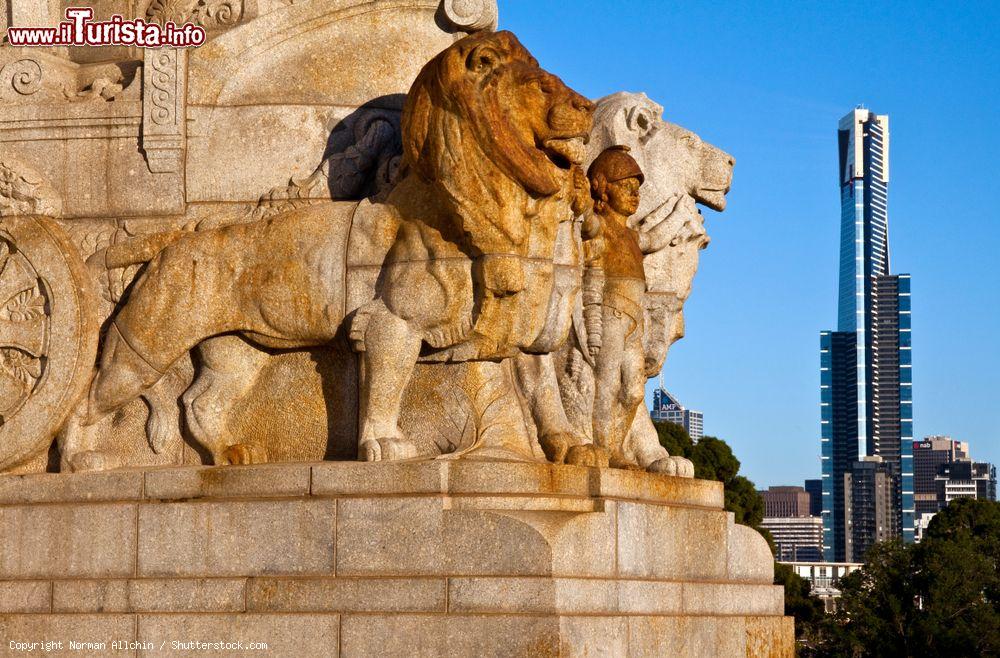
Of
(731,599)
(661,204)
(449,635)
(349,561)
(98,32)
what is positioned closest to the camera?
(449,635)

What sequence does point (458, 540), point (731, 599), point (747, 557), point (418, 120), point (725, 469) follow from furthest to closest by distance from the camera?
point (725, 469) < point (747, 557) < point (731, 599) < point (418, 120) < point (458, 540)

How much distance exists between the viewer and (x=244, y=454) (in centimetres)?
1234

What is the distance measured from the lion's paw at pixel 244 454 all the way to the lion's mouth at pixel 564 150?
2956 mm

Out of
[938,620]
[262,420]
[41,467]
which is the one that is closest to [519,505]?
[262,420]

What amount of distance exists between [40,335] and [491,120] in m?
3.69

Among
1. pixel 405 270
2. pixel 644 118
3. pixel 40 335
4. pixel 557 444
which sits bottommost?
pixel 557 444

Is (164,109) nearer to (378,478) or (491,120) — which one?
(491,120)

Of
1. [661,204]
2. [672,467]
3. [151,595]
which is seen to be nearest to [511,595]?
[151,595]

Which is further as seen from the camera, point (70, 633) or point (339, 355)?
point (339, 355)

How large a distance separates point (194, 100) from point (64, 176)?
3.90 ft

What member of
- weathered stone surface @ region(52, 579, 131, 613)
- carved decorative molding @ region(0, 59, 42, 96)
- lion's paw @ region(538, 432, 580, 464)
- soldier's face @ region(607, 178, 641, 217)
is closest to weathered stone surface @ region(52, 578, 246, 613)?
weathered stone surface @ region(52, 579, 131, 613)

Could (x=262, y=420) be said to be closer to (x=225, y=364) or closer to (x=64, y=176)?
(x=225, y=364)

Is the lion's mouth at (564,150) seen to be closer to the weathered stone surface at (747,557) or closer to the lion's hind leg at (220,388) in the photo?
the lion's hind leg at (220,388)

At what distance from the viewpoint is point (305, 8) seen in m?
13.5
